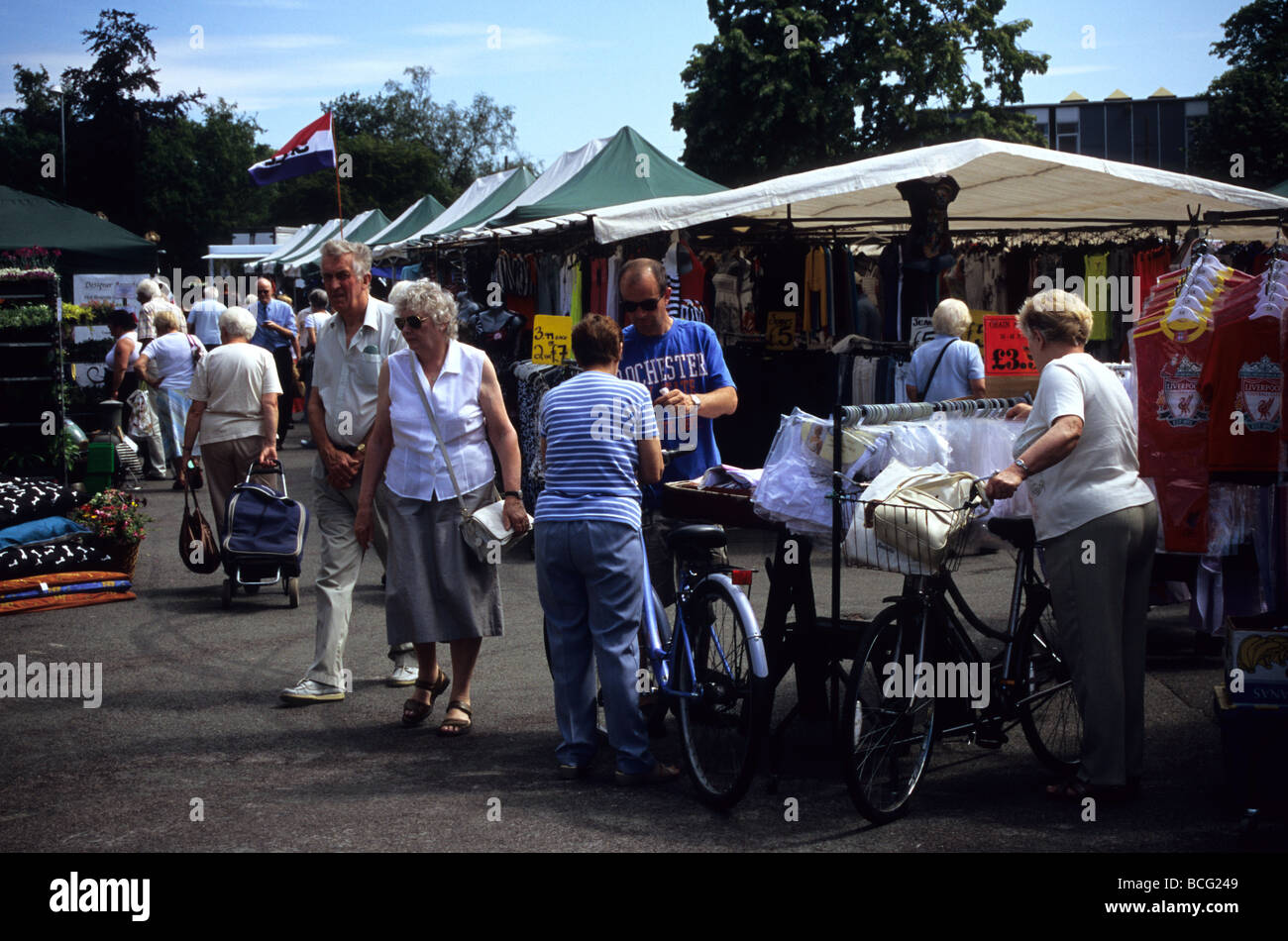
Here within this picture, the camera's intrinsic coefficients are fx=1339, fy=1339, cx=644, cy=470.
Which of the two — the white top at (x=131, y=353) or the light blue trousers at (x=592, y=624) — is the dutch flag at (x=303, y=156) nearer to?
the white top at (x=131, y=353)

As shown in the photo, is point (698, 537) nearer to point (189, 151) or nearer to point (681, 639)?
point (681, 639)

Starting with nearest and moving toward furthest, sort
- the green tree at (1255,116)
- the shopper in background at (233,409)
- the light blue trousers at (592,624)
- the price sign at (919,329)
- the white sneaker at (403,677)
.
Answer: the light blue trousers at (592,624)
the white sneaker at (403,677)
the shopper in background at (233,409)
the price sign at (919,329)
the green tree at (1255,116)

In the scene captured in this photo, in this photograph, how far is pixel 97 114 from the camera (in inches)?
2207

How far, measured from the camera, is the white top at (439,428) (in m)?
5.93

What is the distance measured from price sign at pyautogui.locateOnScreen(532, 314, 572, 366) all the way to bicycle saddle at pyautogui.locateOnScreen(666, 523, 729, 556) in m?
5.46

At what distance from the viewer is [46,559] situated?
Result: 30.6 ft

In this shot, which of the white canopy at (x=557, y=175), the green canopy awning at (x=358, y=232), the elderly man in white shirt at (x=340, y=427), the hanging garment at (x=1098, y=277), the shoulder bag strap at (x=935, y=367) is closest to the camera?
the elderly man in white shirt at (x=340, y=427)

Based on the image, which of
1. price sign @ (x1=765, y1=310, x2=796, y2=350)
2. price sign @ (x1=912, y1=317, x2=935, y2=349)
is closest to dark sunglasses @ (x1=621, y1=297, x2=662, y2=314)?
price sign @ (x1=912, y1=317, x2=935, y2=349)

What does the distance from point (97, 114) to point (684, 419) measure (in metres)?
57.1

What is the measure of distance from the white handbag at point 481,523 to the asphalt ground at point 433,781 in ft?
2.84

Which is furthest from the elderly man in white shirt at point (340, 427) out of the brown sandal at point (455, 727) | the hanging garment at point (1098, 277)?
the hanging garment at point (1098, 277)

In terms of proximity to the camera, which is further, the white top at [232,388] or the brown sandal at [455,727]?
the white top at [232,388]

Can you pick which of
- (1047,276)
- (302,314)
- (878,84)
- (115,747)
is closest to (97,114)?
(878,84)
